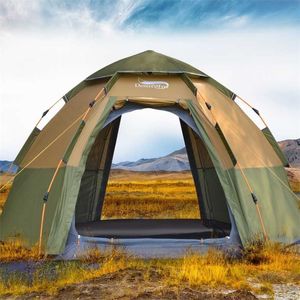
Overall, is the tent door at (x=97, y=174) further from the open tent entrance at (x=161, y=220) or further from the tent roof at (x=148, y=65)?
the tent roof at (x=148, y=65)

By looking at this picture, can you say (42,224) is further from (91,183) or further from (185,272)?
(91,183)

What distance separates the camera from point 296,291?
7312mm

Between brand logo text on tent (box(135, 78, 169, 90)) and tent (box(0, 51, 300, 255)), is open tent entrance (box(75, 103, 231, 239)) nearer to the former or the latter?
tent (box(0, 51, 300, 255))

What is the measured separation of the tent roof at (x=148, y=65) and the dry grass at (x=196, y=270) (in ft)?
11.5

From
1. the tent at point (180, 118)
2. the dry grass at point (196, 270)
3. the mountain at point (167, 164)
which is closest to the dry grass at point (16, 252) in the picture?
the tent at point (180, 118)

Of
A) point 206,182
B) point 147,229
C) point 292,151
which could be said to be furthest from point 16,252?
point 292,151

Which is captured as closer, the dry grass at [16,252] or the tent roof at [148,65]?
the dry grass at [16,252]

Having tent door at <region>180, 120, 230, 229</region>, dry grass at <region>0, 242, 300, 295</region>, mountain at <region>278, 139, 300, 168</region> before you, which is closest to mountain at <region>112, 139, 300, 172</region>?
mountain at <region>278, 139, 300, 168</region>

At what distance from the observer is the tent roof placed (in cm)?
1093

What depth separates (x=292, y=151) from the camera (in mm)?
130875

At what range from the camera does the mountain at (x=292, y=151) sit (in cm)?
12136

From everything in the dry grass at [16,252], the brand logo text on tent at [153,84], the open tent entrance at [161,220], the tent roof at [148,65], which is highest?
the tent roof at [148,65]

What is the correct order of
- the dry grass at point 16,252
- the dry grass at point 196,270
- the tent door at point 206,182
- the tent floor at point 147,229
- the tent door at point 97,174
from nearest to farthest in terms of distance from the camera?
the dry grass at point 196,270
the dry grass at point 16,252
the tent floor at point 147,229
the tent door at point 206,182
the tent door at point 97,174

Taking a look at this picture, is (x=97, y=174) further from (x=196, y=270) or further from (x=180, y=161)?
(x=180, y=161)
